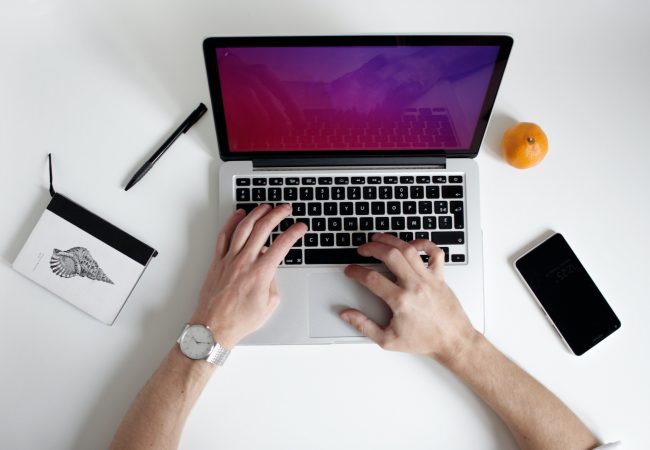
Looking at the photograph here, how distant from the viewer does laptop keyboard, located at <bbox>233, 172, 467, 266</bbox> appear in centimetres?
94

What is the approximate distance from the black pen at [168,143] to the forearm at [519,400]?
644 millimetres

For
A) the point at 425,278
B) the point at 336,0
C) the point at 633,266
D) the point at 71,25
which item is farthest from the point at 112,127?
the point at 633,266

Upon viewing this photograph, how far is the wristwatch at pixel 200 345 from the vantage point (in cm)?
89

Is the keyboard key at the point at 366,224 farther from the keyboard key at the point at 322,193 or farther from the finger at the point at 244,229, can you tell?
the finger at the point at 244,229

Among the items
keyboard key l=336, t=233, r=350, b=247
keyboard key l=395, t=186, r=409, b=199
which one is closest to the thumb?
keyboard key l=336, t=233, r=350, b=247

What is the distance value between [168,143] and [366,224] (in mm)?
396

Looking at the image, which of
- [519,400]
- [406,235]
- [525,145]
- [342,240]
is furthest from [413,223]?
[519,400]

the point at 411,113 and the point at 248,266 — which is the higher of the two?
the point at 411,113

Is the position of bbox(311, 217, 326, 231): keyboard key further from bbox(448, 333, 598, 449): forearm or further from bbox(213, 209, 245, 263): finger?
bbox(448, 333, 598, 449): forearm

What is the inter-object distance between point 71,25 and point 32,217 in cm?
37

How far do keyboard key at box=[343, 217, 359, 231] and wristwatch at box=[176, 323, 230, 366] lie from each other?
11.8 inches

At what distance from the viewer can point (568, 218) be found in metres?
0.99

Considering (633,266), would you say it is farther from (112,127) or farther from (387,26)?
(112,127)

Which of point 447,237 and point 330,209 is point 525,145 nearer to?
point 447,237
